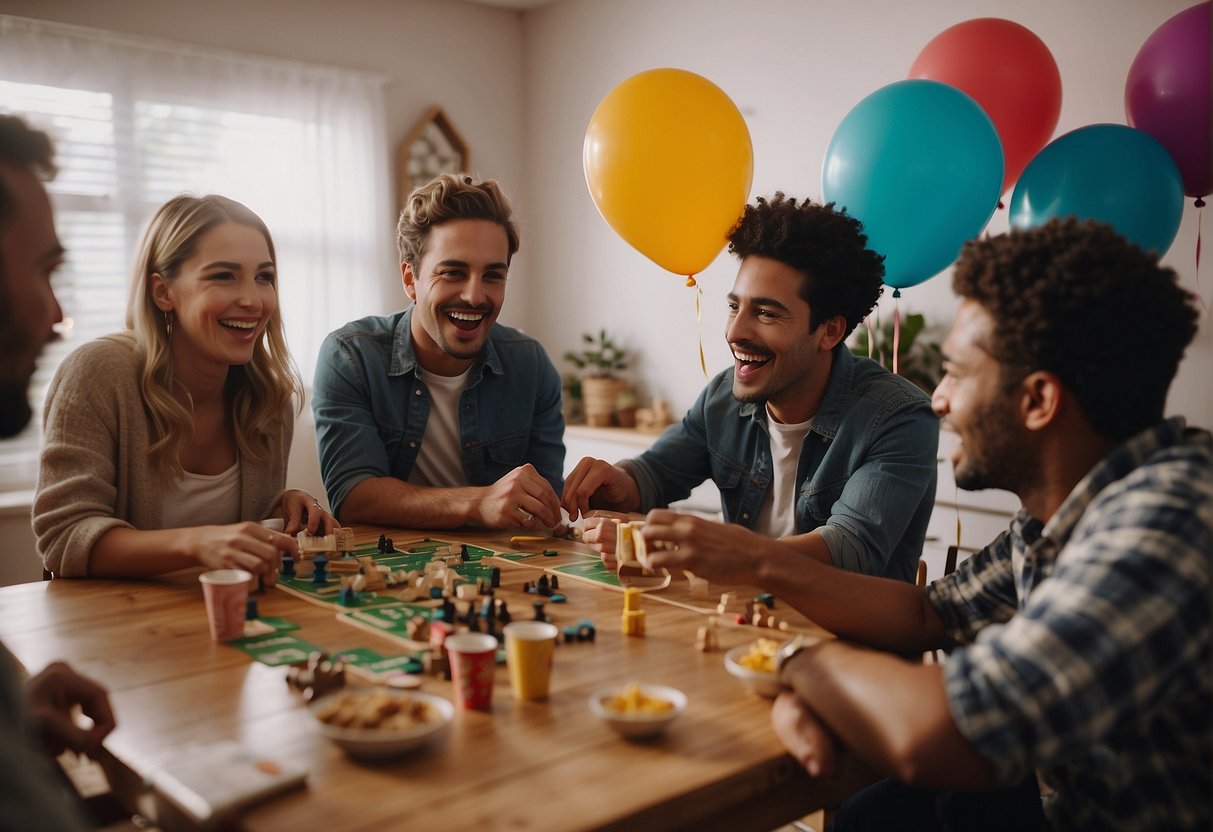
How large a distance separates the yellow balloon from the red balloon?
790 mm

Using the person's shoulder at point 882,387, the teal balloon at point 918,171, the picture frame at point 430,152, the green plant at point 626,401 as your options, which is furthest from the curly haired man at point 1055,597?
the picture frame at point 430,152

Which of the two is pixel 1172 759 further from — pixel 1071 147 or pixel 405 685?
pixel 1071 147

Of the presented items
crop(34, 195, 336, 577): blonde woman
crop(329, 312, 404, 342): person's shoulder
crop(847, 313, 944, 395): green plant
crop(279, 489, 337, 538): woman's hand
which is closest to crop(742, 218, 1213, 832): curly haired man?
crop(279, 489, 337, 538): woman's hand

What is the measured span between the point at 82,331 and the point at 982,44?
13.0 ft

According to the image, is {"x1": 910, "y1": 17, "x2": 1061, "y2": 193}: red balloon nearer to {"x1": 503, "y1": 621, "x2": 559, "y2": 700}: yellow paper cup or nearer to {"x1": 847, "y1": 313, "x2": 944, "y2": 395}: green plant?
{"x1": 847, "y1": 313, "x2": 944, "y2": 395}: green plant

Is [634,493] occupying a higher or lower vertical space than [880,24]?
lower

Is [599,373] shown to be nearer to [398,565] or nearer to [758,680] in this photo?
[398,565]

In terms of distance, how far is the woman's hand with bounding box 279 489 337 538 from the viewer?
2.12m

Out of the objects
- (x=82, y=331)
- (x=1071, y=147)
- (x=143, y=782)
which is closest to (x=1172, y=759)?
(x=143, y=782)

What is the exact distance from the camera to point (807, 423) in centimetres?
225

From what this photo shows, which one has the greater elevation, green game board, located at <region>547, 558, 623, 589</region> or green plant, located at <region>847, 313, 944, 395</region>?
green plant, located at <region>847, 313, 944, 395</region>

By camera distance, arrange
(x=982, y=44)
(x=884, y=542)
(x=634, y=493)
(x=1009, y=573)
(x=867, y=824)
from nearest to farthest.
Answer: (x=1009, y=573) < (x=867, y=824) < (x=884, y=542) < (x=634, y=493) < (x=982, y=44)

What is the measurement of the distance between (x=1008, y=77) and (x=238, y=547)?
8.39ft

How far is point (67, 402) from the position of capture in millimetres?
1944
